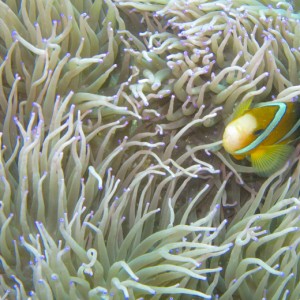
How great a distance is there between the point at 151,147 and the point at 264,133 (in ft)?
1.01

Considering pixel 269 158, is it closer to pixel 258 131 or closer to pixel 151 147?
pixel 258 131

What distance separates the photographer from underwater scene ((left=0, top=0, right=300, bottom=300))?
44.5 inches

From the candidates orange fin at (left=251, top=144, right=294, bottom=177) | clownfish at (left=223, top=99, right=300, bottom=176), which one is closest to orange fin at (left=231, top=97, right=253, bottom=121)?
clownfish at (left=223, top=99, right=300, bottom=176)

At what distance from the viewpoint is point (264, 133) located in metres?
1.24

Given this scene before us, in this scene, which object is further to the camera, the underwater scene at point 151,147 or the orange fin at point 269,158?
the orange fin at point 269,158

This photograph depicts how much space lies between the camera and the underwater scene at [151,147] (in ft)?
3.71

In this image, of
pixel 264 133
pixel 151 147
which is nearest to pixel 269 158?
pixel 264 133

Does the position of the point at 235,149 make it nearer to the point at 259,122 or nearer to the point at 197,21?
the point at 259,122

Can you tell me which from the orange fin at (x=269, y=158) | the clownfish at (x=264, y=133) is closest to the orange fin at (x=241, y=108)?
the clownfish at (x=264, y=133)

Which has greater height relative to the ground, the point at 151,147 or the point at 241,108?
the point at 241,108

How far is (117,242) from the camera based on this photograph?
1209mm

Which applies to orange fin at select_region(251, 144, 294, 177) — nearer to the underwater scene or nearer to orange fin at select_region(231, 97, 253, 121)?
the underwater scene

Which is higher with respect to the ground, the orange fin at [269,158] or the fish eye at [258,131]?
the fish eye at [258,131]

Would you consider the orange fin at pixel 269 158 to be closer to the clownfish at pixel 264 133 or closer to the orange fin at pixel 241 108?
the clownfish at pixel 264 133
